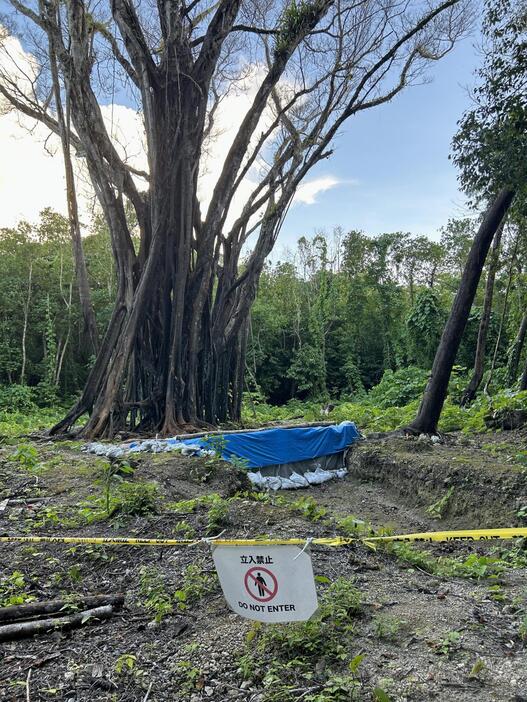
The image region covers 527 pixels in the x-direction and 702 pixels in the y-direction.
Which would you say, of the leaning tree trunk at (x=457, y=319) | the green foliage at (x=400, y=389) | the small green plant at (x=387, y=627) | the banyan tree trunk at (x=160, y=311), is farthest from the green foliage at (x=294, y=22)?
the green foliage at (x=400, y=389)

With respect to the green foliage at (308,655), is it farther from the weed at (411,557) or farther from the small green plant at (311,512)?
the small green plant at (311,512)

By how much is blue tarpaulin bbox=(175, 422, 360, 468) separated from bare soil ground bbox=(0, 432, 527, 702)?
2244mm

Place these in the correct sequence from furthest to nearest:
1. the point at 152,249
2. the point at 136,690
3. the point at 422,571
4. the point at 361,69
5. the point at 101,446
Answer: the point at 361,69 < the point at 152,249 < the point at 101,446 < the point at 422,571 < the point at 136,690

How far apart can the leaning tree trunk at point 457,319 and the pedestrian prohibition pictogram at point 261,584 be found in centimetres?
683

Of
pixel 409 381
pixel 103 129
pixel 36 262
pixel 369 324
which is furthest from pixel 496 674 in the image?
pixel 369 324

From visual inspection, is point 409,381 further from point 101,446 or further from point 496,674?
point 496,674

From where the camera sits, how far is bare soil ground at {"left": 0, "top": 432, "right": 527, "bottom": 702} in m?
1.80

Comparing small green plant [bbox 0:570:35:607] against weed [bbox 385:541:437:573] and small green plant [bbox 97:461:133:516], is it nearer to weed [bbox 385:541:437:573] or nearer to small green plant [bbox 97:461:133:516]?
small green plant [bbox 97:461:133:516]

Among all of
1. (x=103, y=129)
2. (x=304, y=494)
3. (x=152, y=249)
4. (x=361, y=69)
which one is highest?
(x=361, y=69)


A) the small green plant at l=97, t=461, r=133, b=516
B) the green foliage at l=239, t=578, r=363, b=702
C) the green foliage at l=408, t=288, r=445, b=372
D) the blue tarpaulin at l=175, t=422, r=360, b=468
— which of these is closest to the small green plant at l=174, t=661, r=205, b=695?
the green foliage at l=239, t=578, r=363, b=702

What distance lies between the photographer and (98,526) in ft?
11.8

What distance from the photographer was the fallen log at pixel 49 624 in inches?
84.0

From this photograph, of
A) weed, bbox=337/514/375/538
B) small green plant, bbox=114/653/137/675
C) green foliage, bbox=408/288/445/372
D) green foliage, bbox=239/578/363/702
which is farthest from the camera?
green foliage, bbox=408/288/445/372

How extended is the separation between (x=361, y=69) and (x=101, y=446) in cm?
802
